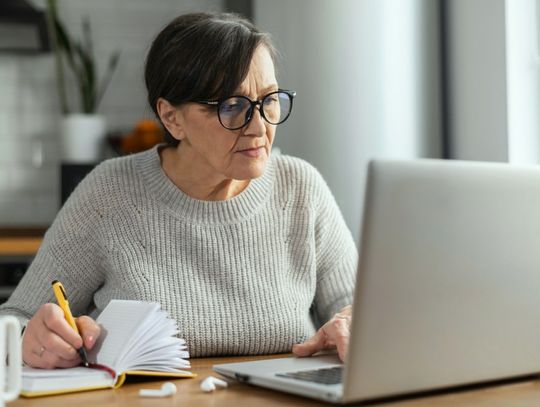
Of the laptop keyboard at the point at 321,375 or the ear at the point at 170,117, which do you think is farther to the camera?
the ear at the point at 170,117

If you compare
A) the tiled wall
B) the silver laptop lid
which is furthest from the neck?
the tiled wall

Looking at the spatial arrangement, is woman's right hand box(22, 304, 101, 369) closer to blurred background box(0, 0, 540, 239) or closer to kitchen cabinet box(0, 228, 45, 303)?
blurred background box(0, 0, 540, 239)

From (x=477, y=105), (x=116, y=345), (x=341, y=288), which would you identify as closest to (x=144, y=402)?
(x=116, y=345)

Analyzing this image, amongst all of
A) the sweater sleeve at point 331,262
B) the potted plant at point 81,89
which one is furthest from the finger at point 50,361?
the potted plant at point 81,89

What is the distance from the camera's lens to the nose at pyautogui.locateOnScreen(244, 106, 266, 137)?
154 centimetres

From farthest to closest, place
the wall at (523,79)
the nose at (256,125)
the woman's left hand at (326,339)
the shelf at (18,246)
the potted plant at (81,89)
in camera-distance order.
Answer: the potted plant at (81,89)
the shelf at (18,246)
the wall at (523,79)
the nose at (256,125)
the woman's left hand at (326,339)

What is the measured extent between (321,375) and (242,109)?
610mm

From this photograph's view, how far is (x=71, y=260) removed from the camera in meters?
1.63

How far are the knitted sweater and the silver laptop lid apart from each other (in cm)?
Result: 63

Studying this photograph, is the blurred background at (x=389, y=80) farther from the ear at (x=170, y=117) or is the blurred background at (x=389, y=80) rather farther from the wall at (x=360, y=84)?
the ear at (x=170, y=117)

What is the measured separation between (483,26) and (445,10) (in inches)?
10.0

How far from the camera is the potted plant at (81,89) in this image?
3410mm

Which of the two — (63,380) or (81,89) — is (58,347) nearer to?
(63,380)

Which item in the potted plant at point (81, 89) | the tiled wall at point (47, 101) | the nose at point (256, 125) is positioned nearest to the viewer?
the nose at point (256, 125)
